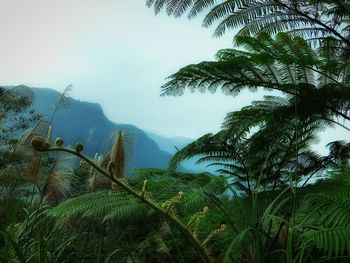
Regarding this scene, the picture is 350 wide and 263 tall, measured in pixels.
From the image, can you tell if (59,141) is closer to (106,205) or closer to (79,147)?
(79,147)

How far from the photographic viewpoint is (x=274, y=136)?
2.30 meters

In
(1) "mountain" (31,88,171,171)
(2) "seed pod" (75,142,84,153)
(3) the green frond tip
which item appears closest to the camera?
(2) "seed pod" (75,142,84,153)

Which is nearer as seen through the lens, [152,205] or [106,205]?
[152,205]

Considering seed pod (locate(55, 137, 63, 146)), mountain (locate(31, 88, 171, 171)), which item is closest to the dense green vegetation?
seed pod (locate(55, 137, 63, 146))

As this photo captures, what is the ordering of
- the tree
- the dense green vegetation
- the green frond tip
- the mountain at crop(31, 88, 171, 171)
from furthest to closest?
the mountain at crop(31, 88, 171, 171) < the tree < the green frond tip < the dense green vegetation

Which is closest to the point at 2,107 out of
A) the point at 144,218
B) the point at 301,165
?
the point at 144,218

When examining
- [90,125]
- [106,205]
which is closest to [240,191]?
[106,205]

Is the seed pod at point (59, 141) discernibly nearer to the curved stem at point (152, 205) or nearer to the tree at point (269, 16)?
the curved stem at point (152, 205)

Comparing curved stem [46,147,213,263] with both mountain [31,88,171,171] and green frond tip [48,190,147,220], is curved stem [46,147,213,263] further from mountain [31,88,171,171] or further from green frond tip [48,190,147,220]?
mountain [31,88,171,171]

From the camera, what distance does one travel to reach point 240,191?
2508 mm

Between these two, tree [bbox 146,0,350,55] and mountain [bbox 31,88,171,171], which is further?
mountain [bbox 31,88,171,171]

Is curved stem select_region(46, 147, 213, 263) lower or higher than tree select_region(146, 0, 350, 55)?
lower

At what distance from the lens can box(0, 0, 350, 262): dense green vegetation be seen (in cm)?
119

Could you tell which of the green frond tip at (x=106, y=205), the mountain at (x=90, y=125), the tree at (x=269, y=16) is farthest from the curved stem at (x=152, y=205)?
the mountain at (x=90, y=125)
